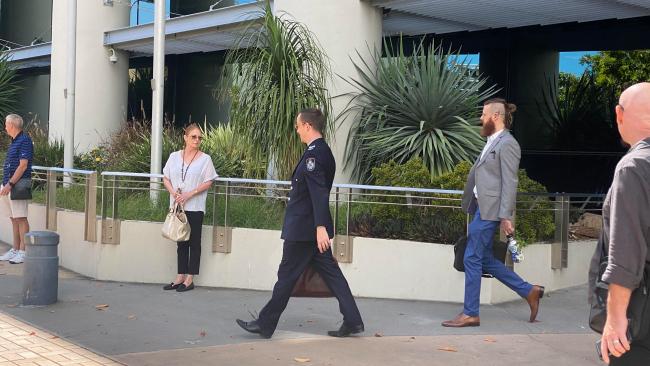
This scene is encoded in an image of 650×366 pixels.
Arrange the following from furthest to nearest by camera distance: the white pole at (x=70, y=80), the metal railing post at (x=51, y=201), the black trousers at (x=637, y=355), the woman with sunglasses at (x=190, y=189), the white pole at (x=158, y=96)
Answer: the white pole at (x=70, y=80)
the metal railing post at (x=51, y=201)
the white pole at (x=158, y=96)
the woman with sunglasses at (x=190, y=189)
the black trousers at (x=637, y=355)

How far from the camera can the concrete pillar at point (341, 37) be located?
1005cm

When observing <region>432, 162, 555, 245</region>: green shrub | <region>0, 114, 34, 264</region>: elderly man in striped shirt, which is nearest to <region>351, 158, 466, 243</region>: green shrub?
<region>432, 162, 555, 245</region>: green shrub

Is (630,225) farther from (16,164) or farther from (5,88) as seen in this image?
(5,88)

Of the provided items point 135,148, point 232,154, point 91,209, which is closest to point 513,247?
point 91,209

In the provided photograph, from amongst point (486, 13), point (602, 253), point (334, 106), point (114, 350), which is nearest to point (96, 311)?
point (114, 350)

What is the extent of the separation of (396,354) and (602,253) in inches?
108

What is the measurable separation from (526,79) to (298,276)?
999 cm

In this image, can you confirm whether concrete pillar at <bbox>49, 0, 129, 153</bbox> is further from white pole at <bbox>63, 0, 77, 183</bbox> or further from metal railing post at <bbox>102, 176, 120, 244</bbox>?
metal railing post at <bbox>102, 176, 120, 244</bbox>

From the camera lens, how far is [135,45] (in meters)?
15.6

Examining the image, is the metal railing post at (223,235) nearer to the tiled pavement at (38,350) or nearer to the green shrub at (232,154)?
the green shrub at (232,154)

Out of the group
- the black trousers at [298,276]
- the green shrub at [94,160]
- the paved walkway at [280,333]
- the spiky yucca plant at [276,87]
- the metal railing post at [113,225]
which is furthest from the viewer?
the green shrub at [94,160]

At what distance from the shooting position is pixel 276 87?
9078mm

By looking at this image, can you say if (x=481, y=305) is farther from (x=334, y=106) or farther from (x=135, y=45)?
(x=135, y=45)

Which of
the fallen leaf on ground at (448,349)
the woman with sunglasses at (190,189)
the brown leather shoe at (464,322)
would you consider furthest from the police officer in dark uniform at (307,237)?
the woman with sunglasses at (190,189)
